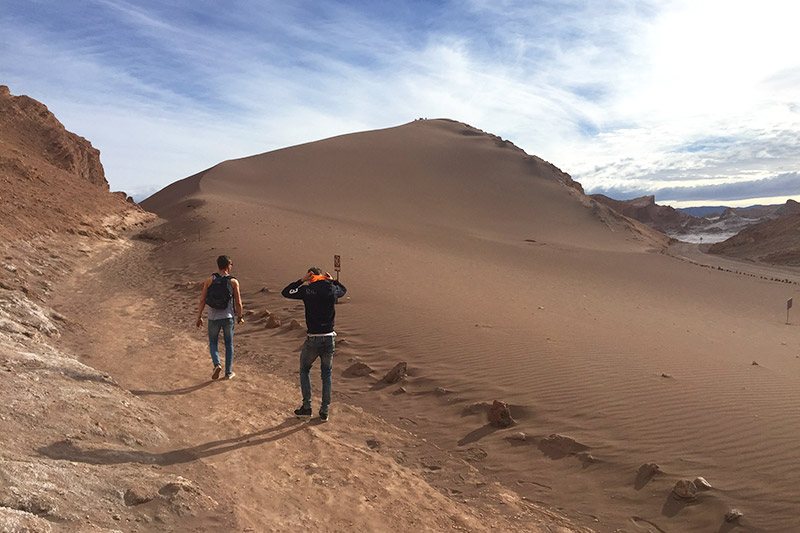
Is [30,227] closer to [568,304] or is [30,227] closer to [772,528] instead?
[568,304]

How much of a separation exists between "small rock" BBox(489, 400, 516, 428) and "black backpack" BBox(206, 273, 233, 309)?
3.82 m

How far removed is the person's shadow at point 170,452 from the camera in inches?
153

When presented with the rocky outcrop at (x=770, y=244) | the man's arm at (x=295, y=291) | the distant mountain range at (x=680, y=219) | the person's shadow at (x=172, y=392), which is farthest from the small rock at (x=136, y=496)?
the distant mountain range at (x=680, y=219)

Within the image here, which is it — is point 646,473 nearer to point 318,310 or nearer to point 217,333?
point 318,310

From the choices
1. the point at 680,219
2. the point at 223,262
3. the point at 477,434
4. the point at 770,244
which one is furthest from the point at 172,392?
the point at 680,219

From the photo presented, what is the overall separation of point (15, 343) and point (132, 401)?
187 cm

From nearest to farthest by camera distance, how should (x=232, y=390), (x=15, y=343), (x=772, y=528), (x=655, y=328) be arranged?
(x=772, y=528)
(x=15, y=343)
(x=232, y=390)
(x=655, y=328)

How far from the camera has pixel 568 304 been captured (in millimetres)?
14586

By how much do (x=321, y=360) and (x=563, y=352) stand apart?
4.48 metres

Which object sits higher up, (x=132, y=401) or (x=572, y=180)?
(x=572, y=180)

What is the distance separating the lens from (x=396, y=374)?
25.7 ft

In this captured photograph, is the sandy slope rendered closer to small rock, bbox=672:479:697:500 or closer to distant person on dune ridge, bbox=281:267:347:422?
small rock, bbox=672:479:697:500

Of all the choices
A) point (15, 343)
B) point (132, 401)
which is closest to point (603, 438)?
point (132, 401)

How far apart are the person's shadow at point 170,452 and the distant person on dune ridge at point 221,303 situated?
176 centimetres
